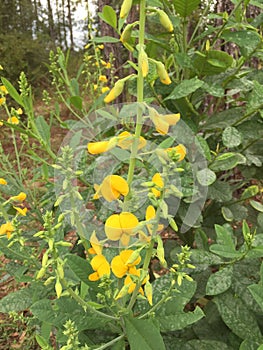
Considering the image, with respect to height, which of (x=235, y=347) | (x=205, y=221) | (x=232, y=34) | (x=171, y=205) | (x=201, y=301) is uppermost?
(x=232, y=34)

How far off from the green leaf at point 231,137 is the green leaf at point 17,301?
0.80 meters

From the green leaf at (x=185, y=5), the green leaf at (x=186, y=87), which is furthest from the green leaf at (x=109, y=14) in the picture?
the green leaf at (x=186, y=87)

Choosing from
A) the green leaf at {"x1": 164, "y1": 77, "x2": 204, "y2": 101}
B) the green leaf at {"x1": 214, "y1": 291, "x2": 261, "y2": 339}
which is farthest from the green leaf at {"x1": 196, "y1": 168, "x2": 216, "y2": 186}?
the green leaf at {"x1": 214, "y1": 291, "x2": 261, "y2": 339}

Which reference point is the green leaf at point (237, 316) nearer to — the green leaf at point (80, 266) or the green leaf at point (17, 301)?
the green leaf at point (80, 266)

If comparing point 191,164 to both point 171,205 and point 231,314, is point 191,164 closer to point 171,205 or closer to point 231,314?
point 171,205

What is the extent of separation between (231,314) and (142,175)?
1.69ft

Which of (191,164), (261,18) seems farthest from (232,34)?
(191,164)

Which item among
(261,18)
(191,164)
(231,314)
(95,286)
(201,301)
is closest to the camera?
(95,286)

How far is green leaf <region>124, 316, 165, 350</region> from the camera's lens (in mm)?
894

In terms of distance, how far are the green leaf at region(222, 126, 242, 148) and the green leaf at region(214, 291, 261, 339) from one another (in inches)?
18.3

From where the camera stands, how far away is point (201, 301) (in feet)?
5.54

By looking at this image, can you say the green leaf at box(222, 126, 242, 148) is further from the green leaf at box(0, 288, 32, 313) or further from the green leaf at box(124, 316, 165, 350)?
the green leaf at box(0, 288, 32, 313)

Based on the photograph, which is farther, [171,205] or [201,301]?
[201,301]

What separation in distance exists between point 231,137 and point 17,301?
0.87m
